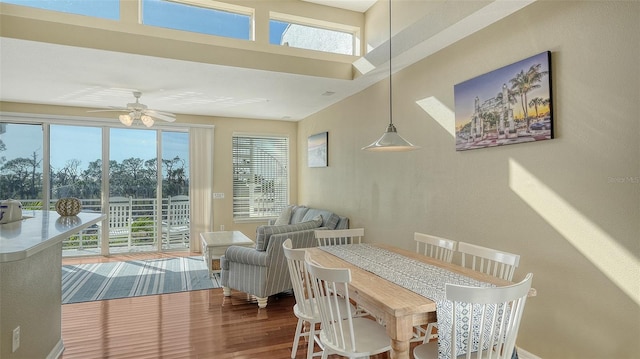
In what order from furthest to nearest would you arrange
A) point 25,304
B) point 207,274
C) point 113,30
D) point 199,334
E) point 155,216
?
point 155,216 → point 207,274 → point 113,30 → point 199,334 → point 25,304

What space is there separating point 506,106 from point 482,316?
1.74 meters

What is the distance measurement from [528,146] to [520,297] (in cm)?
137

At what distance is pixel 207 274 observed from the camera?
4926 mm

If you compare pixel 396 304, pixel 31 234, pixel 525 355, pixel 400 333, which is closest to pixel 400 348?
pixel 400 333

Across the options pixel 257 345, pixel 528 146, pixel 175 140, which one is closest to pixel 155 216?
pixel 175 140

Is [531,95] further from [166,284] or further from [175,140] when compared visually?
[175,140]

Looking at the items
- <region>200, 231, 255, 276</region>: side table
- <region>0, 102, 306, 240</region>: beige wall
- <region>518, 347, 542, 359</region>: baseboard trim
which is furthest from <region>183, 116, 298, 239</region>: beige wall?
<region>518, 347, 542, 359</region>: baseboard trim

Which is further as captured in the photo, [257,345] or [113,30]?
[113,30]

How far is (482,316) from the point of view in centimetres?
153

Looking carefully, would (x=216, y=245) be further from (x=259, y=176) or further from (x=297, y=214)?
(x=259, y=176)

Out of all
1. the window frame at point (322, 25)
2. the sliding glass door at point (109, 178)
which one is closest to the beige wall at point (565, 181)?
the window frame at point (322, 25)

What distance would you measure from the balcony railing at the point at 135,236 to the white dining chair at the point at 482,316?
236 inches

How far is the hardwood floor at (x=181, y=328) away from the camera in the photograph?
2752 millimetres

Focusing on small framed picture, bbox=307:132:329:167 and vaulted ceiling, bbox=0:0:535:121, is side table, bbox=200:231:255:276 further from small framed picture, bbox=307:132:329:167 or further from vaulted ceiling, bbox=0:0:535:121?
vaulted ceiling, bbox=0:0:535:121
